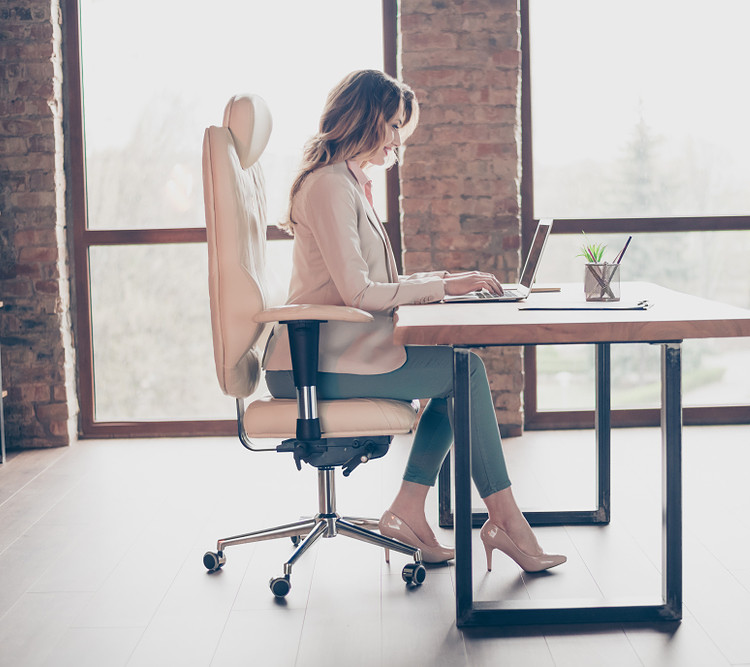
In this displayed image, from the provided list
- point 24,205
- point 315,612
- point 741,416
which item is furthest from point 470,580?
point 24,205

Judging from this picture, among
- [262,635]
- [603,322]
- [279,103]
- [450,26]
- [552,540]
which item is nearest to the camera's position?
[603,322]

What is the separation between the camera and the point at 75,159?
157 inches

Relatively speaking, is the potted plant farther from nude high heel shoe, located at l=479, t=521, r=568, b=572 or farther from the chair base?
the chair base

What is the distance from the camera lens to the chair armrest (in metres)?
2.08

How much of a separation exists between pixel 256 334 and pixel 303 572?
656 millimetres

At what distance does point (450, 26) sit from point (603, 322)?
2302 mm

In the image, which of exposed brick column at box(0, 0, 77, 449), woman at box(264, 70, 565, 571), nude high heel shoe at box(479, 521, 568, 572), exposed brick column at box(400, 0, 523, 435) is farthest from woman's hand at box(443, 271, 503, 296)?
exposed brick column at box(0, 0, 77, 449)

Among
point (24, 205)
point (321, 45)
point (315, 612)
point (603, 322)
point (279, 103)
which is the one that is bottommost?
point (315, 612)

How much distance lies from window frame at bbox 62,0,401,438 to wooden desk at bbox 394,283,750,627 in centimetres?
204

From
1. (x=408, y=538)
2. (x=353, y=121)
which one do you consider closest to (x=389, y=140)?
(x=353, y=121)

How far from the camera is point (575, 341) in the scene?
6.06ft

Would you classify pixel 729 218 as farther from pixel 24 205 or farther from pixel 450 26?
pixel 24 205

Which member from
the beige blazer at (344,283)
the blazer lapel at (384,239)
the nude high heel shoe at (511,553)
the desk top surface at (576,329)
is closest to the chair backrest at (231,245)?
A: the beige blazer at (344,283)

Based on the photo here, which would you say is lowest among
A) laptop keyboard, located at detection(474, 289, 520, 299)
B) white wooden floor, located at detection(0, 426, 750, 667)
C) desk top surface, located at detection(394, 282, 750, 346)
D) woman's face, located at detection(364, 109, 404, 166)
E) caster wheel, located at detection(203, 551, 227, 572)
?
white wooden floor, located at detection(0, 426, 750, 667)
